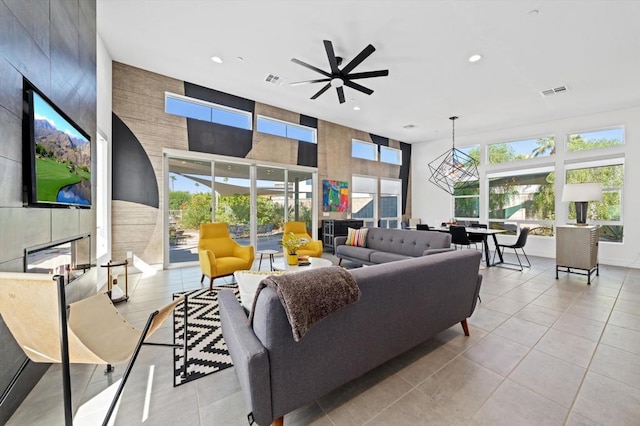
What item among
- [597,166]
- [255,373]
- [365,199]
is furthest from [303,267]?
[597,166]

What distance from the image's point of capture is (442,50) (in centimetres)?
370

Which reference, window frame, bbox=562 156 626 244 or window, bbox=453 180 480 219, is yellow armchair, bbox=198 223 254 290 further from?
window frame, bbox=562 156 626 244

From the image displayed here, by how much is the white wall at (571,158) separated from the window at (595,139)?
0.39ft

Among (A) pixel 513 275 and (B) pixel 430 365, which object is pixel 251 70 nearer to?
(B) pixel 430 365

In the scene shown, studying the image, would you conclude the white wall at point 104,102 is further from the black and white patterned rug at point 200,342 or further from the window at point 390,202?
the window at point 390,202

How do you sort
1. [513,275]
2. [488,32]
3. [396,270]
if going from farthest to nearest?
[513,275], [488,32], [396,270]

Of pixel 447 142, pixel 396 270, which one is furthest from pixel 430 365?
pixel 447 142

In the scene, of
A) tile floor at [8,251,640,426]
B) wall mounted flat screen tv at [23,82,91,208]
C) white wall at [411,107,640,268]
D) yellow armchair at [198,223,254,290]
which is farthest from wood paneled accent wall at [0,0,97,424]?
white wall at [411,107,640,268]

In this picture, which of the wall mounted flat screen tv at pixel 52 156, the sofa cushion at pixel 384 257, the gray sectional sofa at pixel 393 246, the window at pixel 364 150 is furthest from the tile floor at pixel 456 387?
the window at pixel 364 150

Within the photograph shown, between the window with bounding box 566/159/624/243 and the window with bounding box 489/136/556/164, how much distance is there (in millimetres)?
788

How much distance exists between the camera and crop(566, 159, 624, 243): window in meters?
5.57

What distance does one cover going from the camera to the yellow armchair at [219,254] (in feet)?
11.6

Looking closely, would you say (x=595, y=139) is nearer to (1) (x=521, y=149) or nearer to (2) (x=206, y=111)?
(1) (x=521, y=149)

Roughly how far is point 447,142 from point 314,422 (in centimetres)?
872
